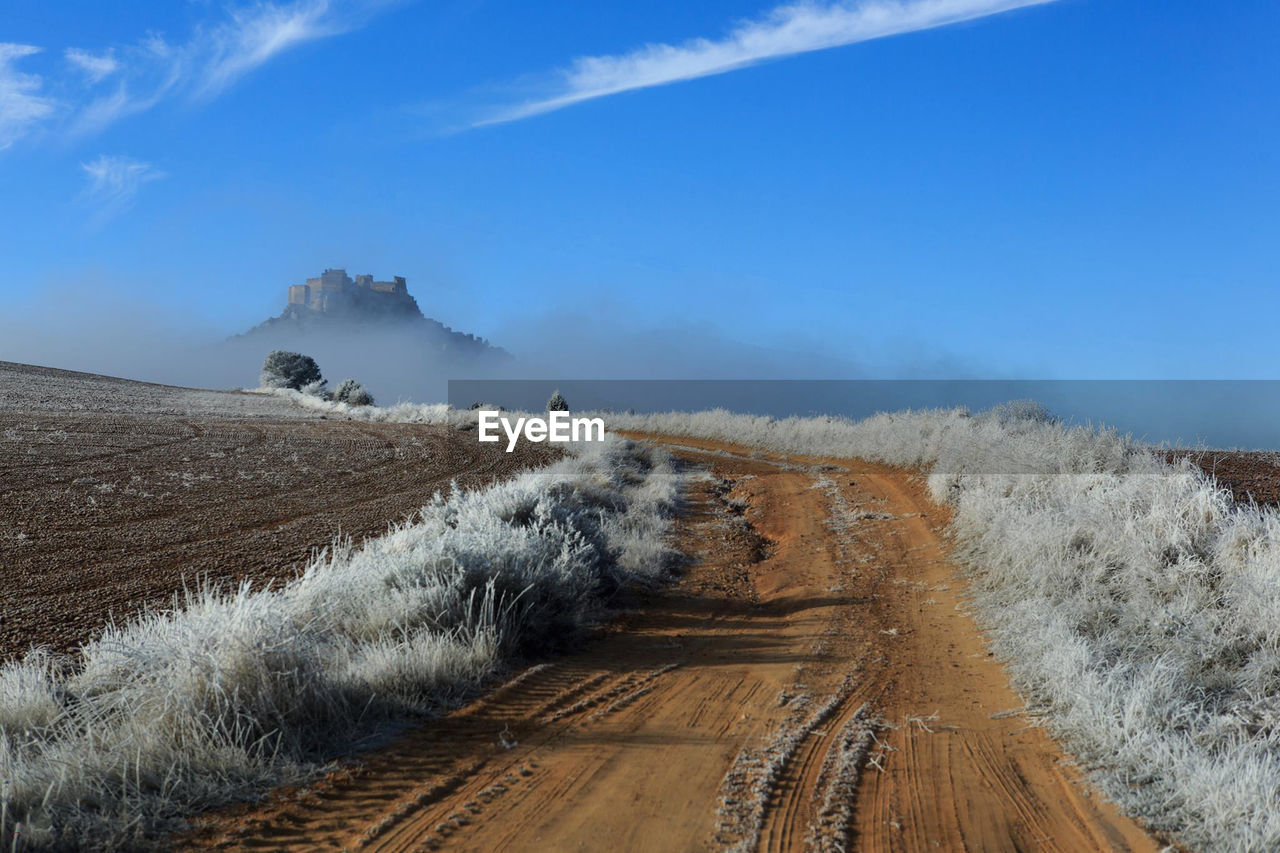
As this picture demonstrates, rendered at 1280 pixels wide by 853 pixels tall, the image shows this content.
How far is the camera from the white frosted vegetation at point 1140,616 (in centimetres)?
417

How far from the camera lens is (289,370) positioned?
60.8m

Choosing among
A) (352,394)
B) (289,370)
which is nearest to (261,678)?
(352,394)

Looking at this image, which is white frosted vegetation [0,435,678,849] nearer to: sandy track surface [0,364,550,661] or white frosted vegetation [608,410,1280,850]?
sandy track surface [0,364,550,661]

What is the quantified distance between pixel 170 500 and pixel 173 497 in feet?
0.94

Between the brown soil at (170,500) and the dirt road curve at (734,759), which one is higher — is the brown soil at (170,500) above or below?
above

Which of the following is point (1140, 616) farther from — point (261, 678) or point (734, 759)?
point (261, 678)

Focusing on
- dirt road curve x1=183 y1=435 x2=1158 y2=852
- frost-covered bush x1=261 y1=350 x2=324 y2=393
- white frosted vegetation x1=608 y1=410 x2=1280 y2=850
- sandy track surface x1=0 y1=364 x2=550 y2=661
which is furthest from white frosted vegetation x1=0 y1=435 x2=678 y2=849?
frost-covered bush x1=261 y1=350 x2=324 y2=393

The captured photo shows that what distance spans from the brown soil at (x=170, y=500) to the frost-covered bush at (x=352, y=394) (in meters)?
19.2

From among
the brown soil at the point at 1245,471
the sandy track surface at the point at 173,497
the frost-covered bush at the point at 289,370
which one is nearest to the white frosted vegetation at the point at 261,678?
the sandy track surface at the point at 173,497

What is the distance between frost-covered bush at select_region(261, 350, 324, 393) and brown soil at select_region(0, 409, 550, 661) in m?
35.5

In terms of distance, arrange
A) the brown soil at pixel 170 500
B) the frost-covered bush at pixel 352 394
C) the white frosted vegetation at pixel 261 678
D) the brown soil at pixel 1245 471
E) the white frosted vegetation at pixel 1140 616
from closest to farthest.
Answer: the white frosted vegetation at pixel 261 678 < the white frosted vegetation at pixel 1140 616 < the brown soil at pixel 170 500 < the brown soil at pixel 1245 471 < the frost-covered bush at pixel 352 394

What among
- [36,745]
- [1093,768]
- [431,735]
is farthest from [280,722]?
[1093,768]

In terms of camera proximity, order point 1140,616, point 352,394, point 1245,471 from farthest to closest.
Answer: point 352,394, point 1245,471, point 1140,616

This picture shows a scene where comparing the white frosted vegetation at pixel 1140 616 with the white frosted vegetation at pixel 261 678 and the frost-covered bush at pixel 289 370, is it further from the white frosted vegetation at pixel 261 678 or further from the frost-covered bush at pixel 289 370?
the frost-covered bush at pixel 289 370
